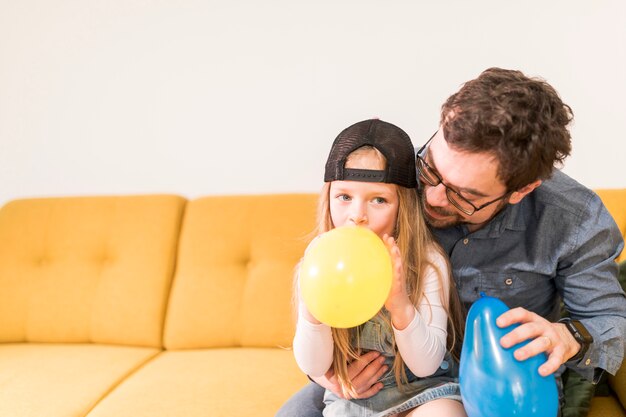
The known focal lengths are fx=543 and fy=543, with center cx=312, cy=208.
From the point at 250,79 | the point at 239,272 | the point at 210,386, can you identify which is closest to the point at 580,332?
the point at 210,386

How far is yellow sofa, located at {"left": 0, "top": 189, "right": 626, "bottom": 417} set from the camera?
164cm

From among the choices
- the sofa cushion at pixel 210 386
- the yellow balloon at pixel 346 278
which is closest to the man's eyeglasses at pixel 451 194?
the yellow balloon at pixel 346 278

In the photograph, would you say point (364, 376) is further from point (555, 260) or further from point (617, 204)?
point (617, 204)

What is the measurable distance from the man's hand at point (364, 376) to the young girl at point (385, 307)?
1cm

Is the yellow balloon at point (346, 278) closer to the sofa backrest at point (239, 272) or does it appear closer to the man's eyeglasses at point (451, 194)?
the man's eyeglasses at point (451, 194)

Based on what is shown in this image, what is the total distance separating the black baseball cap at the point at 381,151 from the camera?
3.72 feet

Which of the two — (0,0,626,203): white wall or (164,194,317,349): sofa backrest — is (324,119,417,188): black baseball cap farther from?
(0,0,626,203): white wall

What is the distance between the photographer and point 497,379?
91 cm

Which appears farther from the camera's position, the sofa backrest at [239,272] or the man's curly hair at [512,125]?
the sofa backrest at [239,272]

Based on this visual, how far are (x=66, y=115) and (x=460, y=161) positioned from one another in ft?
6.10

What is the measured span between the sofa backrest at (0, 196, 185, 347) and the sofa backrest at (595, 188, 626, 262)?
4.72 feet

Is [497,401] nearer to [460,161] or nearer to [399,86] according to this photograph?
[460,161]

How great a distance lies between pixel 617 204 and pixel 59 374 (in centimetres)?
175

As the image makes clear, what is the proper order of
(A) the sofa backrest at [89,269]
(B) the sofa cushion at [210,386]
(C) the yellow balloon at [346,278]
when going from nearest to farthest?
1. (C) the yellow balloon at [346,278]
2. (B) the sofa cushion at [210,386]
3. (A) the sofa backrest at [89,269]
